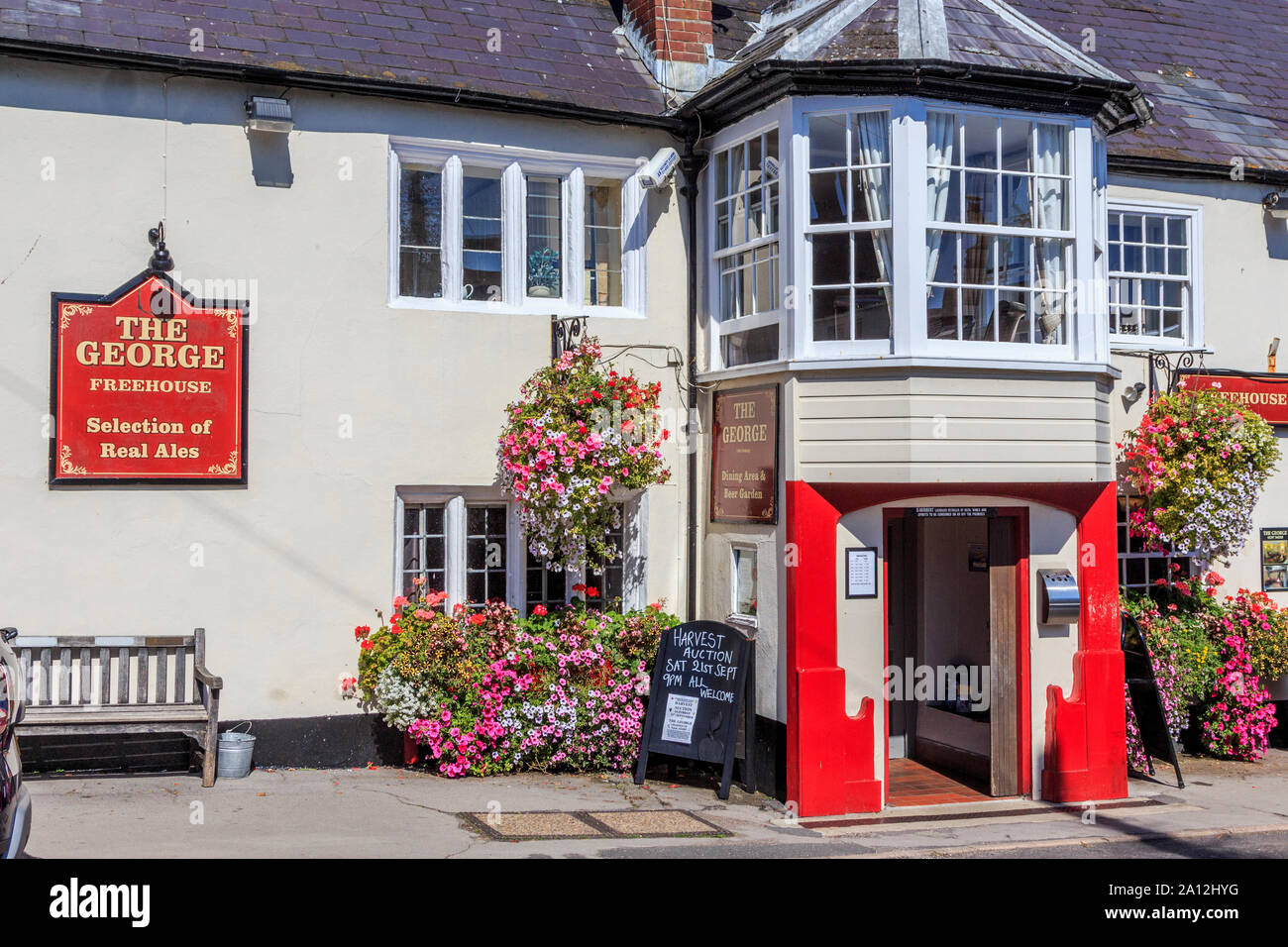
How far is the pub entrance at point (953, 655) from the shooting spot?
34.6ft

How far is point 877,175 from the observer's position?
1009 cm

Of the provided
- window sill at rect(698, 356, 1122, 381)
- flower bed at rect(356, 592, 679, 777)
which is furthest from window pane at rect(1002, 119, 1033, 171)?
flower bed at rect(356, 592, 679, 777)

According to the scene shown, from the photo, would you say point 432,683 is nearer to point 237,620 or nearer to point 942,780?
point 237,620

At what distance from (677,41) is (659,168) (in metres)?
1.60

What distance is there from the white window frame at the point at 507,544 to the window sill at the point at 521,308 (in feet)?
5.07

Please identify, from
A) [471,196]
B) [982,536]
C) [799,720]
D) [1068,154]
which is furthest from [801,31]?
[799,720]

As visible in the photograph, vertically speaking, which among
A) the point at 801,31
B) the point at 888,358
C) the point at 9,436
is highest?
the point at 801,31

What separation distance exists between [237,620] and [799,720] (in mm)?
4503

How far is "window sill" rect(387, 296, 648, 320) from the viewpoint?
10.8m

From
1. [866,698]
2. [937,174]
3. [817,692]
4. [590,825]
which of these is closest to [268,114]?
[937,174]

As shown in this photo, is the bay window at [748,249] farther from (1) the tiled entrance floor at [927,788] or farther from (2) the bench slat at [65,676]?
(2) the bench slat at [65,676]

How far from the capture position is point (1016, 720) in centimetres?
1051

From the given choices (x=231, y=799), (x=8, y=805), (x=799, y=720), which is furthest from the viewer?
(x=799, y=720)

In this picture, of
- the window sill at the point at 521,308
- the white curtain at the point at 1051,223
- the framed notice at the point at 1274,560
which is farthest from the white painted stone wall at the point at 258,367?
the framed notice at the point at 1274,560
